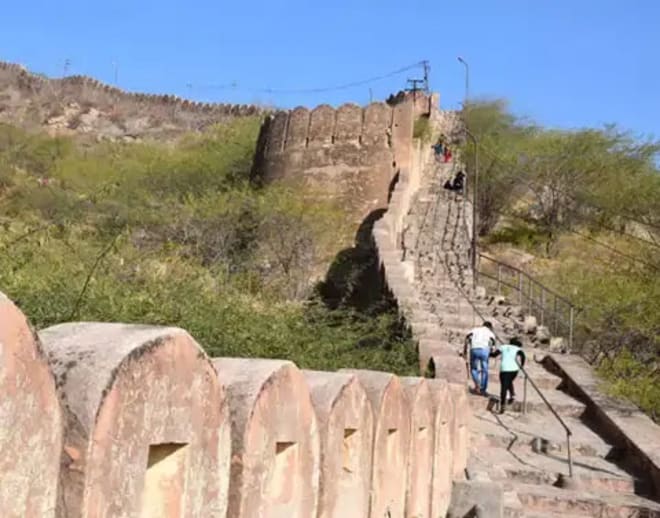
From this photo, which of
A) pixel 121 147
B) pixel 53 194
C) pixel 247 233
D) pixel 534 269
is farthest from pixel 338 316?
pixel 121 147

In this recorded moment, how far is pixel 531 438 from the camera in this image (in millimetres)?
10883

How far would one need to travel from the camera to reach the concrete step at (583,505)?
8.47 metres

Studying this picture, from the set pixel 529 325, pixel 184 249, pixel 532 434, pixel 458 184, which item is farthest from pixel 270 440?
pixel 458 184

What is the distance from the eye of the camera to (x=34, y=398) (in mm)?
2039

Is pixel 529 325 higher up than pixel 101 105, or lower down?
lower down

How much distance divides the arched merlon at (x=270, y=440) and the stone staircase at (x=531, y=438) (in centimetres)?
398

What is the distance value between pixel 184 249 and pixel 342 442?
18.4 metres

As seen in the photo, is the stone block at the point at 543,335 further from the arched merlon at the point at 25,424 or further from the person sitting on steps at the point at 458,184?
the arched merlon at the point at 25,424

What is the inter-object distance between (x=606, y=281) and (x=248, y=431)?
18.8 m

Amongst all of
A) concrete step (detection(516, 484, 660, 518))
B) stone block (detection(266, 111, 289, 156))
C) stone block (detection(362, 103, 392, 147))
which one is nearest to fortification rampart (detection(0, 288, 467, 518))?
concrete step (detection(516, 484, 660, 518))

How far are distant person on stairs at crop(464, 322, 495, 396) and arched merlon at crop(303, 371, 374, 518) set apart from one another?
9065 millimetres

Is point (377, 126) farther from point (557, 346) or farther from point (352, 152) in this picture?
point (557, 346)

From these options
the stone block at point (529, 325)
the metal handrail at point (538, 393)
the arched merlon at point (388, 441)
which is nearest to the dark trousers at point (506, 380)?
the metal handrail at point (538, 393)

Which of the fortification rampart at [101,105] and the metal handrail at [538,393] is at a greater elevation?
the fortification rampart at [101,105]
